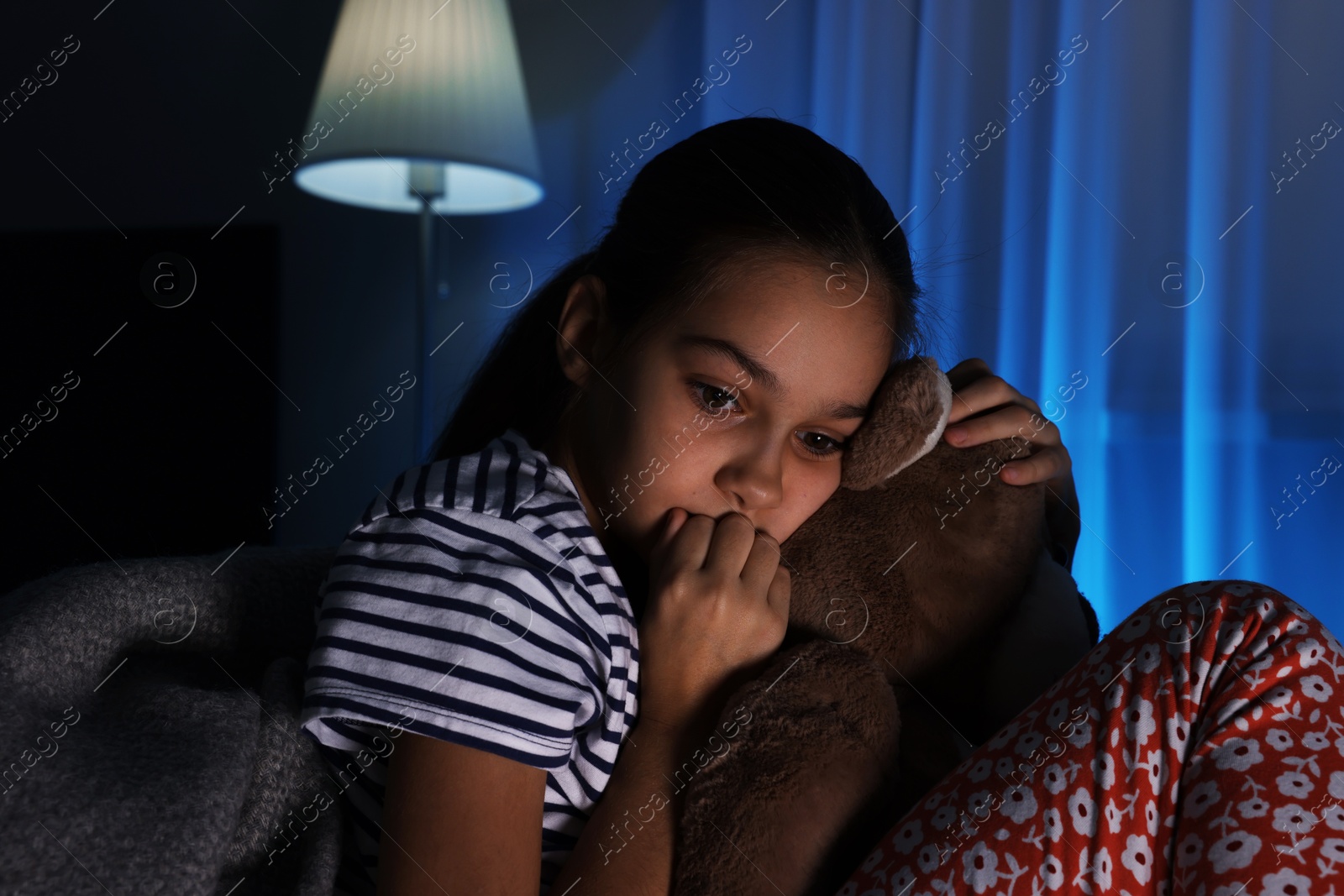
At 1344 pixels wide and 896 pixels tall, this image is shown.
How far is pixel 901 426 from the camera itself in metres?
0.71

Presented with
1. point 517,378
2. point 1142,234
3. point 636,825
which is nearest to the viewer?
point 636,825

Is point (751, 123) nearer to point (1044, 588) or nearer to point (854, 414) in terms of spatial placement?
point (854, 414)

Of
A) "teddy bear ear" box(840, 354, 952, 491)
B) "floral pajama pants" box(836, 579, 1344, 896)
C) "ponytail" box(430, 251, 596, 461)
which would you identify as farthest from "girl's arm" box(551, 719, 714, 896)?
"ponytail" box(430, 251, 596, 461)

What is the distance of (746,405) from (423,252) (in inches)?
45.2

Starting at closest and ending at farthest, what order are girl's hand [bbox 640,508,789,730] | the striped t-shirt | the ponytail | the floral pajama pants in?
the floral pajama pants, the striped t-shirt, girl's hand [bbox 640,508,789,730], the ponytail

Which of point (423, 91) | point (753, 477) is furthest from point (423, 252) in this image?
point (753, 477)

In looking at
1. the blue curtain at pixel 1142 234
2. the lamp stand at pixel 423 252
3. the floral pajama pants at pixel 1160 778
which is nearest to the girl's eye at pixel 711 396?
the floral pajama pants at pixel 1160 778

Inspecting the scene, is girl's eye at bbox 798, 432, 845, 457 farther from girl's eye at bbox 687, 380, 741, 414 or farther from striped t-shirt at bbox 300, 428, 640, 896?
striped t-shirt at bbox 300, 428, 640, 896

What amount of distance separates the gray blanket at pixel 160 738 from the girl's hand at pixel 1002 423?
0.55 meters

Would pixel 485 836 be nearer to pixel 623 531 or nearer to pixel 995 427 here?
pixel 623 531

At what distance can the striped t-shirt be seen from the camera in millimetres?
554

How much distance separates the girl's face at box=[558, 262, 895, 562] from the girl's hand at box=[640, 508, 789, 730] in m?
0.05

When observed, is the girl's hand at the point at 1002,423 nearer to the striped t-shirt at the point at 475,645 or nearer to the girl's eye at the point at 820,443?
the girl's eye at the point at 820,443

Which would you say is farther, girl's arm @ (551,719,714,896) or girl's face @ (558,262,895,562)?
girl's face @ (558,262,895,562)
